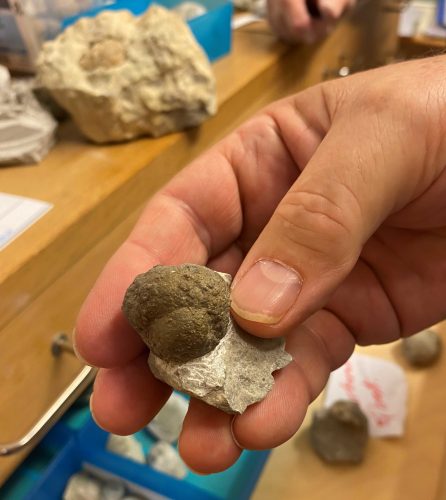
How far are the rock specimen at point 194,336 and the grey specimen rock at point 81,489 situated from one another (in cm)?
46

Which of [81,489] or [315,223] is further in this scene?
[81,489]

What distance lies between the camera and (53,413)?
2.60 feet

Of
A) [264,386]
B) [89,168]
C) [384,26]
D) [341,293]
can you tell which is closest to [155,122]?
[89,168]

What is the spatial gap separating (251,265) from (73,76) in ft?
2.09

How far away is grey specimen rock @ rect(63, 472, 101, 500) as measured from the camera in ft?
3.20

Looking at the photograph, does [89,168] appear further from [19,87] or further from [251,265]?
[251,265]

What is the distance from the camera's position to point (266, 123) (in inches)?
34.7

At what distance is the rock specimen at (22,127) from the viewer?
1.03m

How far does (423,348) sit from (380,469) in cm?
31

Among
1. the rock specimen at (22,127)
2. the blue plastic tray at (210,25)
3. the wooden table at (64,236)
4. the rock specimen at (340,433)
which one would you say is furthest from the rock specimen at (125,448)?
the blue plastic tray at (210,25)

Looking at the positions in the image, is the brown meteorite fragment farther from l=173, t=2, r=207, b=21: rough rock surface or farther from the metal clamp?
l=173, t=2, r=207, b=21: rough rock surface

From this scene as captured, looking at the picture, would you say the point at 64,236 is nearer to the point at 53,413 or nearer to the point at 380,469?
the point at 53,413

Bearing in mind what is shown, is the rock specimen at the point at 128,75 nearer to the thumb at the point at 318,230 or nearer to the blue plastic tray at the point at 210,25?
the blue plastic tray at the point at 210,25

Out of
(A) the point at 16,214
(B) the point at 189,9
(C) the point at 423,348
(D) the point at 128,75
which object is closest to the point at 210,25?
(B) the point at 189,9
